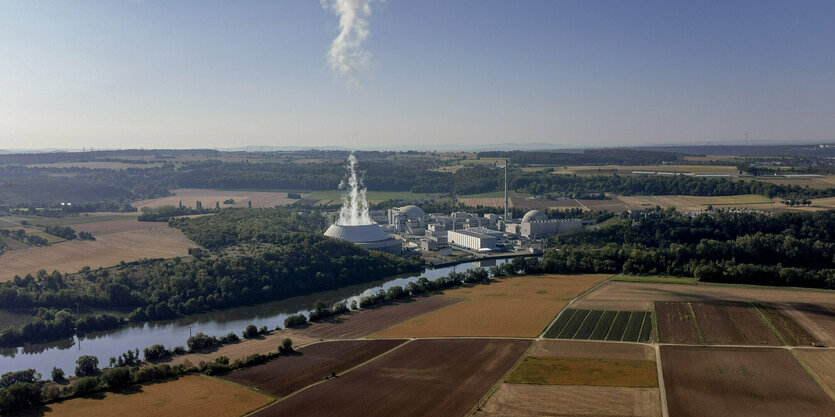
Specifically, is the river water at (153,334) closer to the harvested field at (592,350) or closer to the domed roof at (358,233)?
the domed roof at (358,233)

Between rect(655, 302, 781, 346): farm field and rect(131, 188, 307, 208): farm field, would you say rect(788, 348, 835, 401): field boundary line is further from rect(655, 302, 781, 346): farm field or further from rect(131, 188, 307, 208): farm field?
rect(131, 188, 307, 208): farm field

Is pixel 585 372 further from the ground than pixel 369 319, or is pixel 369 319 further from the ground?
pixel 585 372

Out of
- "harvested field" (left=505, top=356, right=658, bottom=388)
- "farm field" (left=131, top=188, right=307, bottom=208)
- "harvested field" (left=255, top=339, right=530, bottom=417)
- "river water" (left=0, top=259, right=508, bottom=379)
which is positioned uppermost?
"farm field" (left=131, top=188, right=307, bottom=208)

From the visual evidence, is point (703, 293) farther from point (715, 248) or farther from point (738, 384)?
point (738, 384)

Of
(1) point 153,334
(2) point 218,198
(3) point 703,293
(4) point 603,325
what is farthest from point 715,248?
(2) point 218,198

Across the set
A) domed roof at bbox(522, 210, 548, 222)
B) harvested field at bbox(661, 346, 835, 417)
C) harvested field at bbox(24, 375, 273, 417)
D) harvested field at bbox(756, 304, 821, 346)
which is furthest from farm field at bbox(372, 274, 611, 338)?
domed roof at bbox(522, 210, 548, 222)

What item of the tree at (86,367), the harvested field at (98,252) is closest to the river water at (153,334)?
the tree at (86,367)
